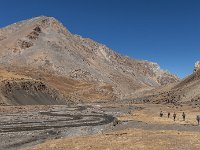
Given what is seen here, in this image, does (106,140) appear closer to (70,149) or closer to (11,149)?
(70,149)

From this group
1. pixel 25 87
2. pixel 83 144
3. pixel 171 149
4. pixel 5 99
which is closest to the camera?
pixel 171 149

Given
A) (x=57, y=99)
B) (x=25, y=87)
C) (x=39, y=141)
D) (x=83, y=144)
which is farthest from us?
(x=57, y=99)

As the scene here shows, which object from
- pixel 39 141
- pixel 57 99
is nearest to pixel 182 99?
pixel 57 99

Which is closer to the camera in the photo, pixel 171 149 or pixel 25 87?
pixel 171 149

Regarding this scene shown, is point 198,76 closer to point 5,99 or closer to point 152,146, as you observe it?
point 5,99

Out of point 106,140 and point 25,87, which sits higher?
point 25,87

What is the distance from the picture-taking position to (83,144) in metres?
42.5

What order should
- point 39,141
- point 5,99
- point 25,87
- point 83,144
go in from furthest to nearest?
point 25,87, point 5,99, point 39,141, point 83,144

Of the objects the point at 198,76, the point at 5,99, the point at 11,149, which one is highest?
the point at 198,76

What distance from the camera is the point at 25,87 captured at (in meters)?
161

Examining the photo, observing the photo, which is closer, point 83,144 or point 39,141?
point 83,144

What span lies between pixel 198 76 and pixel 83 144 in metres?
152

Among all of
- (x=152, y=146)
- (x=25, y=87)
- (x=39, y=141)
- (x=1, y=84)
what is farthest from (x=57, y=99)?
(x=152, y=146)

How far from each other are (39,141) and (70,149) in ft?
37.3
